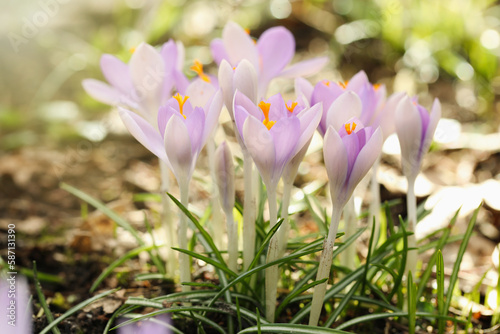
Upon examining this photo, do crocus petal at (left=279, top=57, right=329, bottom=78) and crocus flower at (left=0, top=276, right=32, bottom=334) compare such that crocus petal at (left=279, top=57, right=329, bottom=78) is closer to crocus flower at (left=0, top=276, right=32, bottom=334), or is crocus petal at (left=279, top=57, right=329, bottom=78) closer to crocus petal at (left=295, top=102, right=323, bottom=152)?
crocus petal at (left=295, top=102, right=323, bottom=152)

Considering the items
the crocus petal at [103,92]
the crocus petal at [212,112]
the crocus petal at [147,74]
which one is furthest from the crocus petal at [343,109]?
the crocus petal at [103,92]

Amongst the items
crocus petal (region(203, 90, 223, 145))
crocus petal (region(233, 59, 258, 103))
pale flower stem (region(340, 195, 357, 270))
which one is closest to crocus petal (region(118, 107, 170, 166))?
crocus petal (region(203, 90, 223, 145))

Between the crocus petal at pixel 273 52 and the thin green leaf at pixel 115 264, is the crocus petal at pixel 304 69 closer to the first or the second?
the crocus petal at pixel 273 52

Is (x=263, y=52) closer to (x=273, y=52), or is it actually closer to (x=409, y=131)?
(x=273, y=52)

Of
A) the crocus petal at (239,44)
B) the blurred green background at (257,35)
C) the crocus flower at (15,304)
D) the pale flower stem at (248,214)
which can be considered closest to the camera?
the crocus flower at (15,304)

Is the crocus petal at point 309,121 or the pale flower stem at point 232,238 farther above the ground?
the crocus petal at point 309,121

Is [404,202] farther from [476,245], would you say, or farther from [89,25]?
[89,25]

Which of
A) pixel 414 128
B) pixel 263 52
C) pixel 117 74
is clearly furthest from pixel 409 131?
pixel 117 74
